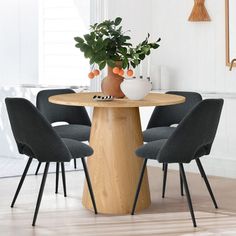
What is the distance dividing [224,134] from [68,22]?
1.82 m

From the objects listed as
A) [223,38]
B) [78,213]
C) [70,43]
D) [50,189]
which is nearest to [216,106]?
[78,213]

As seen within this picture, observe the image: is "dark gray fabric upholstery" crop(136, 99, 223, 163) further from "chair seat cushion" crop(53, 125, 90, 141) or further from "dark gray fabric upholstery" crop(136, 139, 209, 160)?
"chair seat cushion" crop(53, 125, 90, 141)

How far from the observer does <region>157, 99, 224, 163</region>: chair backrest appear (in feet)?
14.0

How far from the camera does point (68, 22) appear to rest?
21.5 feet

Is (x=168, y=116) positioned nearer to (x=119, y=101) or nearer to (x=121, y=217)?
(x=119, y=101)

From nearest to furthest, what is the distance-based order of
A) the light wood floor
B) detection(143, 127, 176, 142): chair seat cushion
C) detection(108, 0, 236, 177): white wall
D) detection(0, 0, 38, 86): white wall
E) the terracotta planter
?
the light wood floor → the terracotta planter → detection(143, 127, 176, 142): chair seat cushion → detection(108, 0, 236, 177): white wall → detection(0, 0, 38, 86): white wall

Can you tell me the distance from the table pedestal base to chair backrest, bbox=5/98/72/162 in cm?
37

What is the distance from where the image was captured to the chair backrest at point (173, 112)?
531cm

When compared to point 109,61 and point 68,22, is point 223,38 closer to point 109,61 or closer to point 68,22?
point 68,22

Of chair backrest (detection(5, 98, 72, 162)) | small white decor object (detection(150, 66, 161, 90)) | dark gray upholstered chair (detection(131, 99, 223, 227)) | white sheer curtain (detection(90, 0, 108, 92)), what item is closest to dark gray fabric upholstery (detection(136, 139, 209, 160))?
dark gray upholstered chair (detection(131, 99, 223, 227))

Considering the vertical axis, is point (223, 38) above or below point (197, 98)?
above

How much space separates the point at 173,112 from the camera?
5.39m

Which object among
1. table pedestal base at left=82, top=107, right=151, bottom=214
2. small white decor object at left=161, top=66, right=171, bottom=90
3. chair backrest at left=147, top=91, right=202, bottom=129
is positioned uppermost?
small white decor object at left=161, top=66, right=171, bottom=90

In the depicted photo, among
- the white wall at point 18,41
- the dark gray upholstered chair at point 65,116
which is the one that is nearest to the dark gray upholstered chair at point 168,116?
the dark gray upholstered chair at point 65,116
